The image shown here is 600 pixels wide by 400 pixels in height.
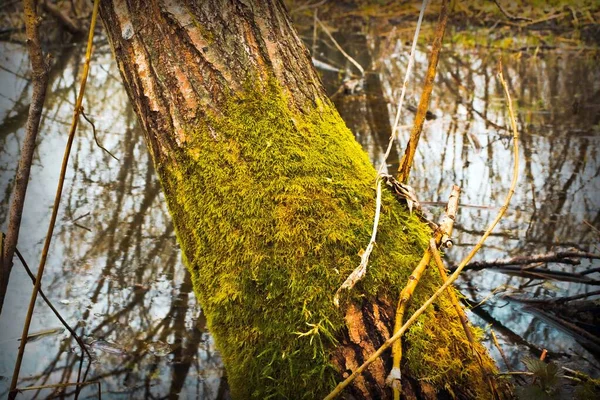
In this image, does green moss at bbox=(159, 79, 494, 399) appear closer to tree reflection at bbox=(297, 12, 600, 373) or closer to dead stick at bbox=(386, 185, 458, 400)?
dead stick at bbox=(386, 185, 458, 400)

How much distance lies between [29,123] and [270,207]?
0.65 meters

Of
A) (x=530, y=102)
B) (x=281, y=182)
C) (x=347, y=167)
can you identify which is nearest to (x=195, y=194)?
(x=281, y=182)

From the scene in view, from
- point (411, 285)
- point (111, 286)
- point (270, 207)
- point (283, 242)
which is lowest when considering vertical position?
point (411, 285)

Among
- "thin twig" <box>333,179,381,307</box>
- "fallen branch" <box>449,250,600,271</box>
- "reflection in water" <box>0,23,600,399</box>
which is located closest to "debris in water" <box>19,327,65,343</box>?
"reflection in water" <box>0,23,600,399</box>

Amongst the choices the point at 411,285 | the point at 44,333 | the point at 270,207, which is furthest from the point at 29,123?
the point at 44,333

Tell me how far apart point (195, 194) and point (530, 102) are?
5.32 m

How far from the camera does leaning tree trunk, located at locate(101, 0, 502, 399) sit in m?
1.31

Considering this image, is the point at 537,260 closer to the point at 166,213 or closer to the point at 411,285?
the point at 411,285

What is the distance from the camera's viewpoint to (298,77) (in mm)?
1664

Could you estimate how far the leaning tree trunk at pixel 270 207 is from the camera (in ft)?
4.29

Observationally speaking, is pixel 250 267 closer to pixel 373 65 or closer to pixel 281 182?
pixel 281 182

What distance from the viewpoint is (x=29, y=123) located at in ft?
4.29

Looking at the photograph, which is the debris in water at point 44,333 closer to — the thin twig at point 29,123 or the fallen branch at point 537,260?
the thin twig at point 29,123

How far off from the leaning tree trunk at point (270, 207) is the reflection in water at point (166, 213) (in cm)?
88
